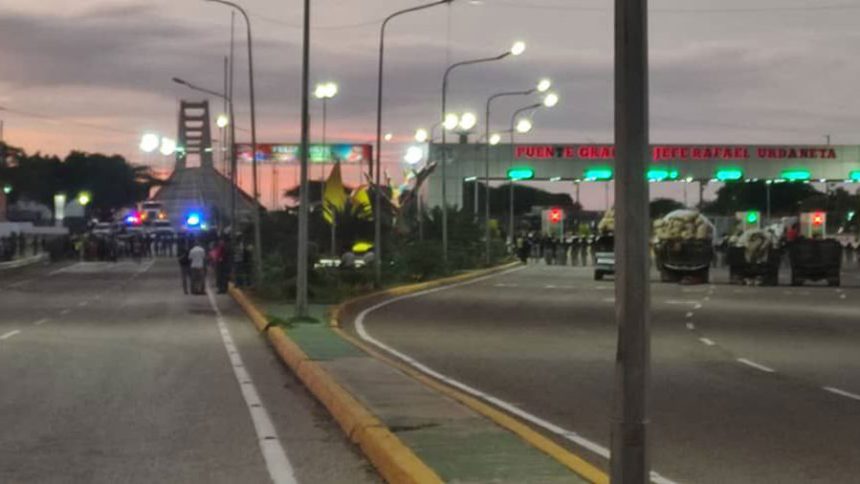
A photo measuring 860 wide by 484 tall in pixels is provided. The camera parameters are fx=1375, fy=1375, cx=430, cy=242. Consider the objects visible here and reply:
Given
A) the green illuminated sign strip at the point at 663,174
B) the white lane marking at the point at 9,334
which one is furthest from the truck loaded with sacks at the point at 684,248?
the white lane marking at the point at 9,334

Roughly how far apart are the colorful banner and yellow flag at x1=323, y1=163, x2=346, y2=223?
6778 cm

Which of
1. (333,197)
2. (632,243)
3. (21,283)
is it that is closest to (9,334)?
(632,243)

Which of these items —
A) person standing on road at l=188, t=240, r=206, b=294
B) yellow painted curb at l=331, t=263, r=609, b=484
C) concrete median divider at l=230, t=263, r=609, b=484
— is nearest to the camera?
concrete median divider at l=230, t=263, r=609, b=484

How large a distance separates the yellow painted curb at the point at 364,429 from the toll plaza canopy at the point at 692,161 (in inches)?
2464

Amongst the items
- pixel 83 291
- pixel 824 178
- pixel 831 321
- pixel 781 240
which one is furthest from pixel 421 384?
pixel 824 178

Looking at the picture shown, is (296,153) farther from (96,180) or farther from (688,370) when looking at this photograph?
(688,370)

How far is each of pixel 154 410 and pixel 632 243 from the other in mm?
8959

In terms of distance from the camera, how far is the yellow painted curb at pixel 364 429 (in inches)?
405

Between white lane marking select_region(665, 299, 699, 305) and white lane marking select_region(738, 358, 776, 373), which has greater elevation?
white lane marking select_region(665, 299, 699, 305)

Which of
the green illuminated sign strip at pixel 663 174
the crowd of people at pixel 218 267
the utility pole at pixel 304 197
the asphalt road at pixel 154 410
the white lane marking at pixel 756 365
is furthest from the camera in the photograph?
the green illuminated sign strip at pixel 663 174

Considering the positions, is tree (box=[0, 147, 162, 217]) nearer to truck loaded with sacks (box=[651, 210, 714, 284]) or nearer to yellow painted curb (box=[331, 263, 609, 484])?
truck loaded with sacks (box=[651, 210, 714, 284])

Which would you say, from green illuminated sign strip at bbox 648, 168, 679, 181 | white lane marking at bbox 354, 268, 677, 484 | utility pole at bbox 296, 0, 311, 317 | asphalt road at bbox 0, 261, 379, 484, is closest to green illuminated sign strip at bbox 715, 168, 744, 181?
green illuminated sign strip at bbox 648, 168, 679, 181

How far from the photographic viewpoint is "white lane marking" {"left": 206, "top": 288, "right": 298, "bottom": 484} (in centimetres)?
1089

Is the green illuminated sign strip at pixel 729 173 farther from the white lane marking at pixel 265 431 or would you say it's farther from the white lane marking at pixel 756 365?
the white lane marking at pixel 265 431
